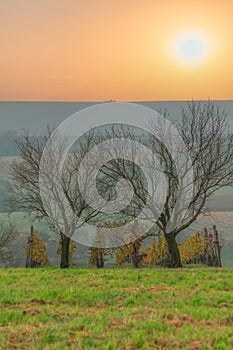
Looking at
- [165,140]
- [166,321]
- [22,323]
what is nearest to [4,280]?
[22,323]

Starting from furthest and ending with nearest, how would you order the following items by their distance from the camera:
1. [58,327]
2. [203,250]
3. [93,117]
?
[203,250] < [93,117] < [58,327]

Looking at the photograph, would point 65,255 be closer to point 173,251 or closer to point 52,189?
point 52,189

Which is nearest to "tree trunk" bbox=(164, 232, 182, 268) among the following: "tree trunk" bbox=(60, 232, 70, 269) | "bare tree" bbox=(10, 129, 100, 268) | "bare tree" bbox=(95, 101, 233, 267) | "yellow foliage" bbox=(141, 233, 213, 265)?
"bare tree" bbox=(95, 101, 233, 267)

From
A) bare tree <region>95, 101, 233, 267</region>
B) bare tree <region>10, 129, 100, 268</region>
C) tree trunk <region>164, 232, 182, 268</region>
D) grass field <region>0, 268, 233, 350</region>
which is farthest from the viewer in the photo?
bare tree <region>10, 129, 100, 268</region>

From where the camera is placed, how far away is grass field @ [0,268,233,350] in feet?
26.6

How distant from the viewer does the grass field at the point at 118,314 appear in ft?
26.6

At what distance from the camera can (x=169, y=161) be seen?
90.8ft

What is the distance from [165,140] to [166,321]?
19.5 m

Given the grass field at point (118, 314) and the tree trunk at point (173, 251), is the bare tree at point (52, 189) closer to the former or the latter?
the tree trunk at point (173, 251)

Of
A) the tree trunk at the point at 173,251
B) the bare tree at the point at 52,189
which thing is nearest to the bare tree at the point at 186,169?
the tree trunk at the point at 173,251

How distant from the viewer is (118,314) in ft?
33.7

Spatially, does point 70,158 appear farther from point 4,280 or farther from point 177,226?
point 4,280

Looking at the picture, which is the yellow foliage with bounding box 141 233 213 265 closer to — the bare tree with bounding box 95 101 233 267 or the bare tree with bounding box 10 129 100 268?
the bare tree with bounding box 10 129 100 268

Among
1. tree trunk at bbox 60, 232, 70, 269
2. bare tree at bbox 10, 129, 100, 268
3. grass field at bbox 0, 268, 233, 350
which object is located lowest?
grass field at bbox 0, 268, 233, 350
